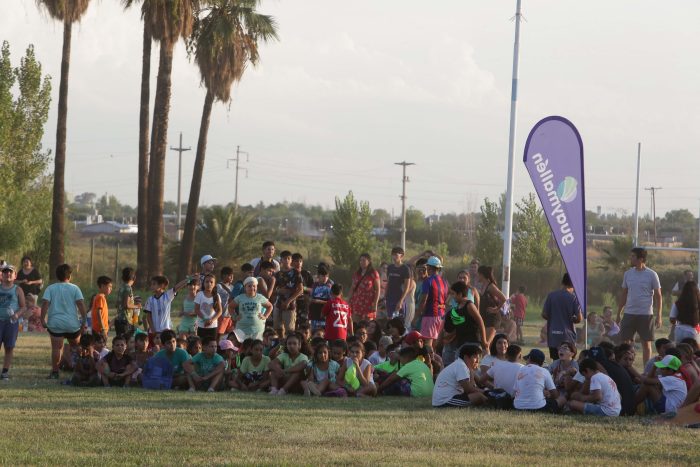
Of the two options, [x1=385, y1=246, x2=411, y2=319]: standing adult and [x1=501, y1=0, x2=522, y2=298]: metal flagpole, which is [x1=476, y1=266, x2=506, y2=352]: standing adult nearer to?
[x1=385, y1=246, x2=411, y2=319]: standing adult

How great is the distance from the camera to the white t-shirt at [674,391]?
40.0 ft

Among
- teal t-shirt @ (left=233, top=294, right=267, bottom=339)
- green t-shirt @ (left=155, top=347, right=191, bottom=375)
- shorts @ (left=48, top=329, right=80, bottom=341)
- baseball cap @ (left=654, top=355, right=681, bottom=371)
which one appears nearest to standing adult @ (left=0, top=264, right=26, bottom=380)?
shorts @ (left=48, top=329, right=80, bottom=341)

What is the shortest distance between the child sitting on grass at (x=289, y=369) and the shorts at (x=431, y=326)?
217cm

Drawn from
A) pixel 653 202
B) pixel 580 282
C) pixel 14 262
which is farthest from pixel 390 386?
pixel 653 202

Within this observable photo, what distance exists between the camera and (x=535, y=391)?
12.2 m

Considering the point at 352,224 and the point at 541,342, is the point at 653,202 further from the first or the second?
the point at 541,342

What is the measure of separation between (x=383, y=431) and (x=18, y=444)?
130 inches

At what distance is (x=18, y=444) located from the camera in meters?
9.43

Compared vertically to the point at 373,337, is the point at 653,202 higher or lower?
higher

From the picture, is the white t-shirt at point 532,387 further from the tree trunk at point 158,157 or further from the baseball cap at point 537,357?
the tree trunk at point 158,157

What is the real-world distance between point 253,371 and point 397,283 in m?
4.06

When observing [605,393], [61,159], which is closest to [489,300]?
[605,393]

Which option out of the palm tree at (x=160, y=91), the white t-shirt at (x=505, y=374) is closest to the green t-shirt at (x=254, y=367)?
the white t-shirt at (x=505, y=374)

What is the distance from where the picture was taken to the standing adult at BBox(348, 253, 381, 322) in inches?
699
